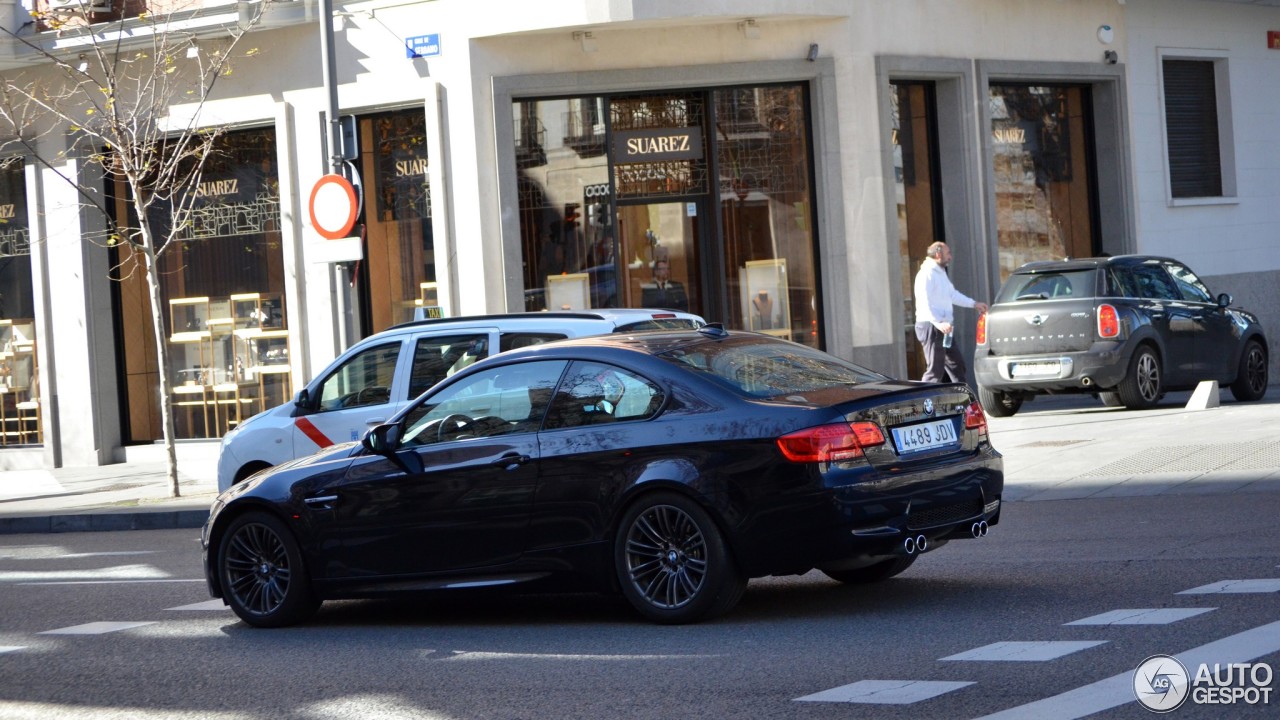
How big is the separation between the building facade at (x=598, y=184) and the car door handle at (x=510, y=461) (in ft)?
33.8

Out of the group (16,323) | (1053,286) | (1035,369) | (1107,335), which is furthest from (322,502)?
(16,323)

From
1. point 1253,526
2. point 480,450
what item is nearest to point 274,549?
point 480,450

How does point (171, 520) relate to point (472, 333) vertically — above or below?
below

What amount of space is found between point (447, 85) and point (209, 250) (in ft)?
14.7

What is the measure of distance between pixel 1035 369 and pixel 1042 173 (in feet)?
19.4

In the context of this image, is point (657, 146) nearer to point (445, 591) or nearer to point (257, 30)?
point (257, 30)

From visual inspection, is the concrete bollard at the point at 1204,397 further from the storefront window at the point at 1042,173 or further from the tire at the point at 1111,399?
the storefront window at the point at 1042,173

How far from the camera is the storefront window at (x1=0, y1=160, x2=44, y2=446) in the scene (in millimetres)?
22250

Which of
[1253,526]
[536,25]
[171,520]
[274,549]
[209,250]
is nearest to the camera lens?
[274,549]

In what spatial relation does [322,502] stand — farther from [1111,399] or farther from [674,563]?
[1111,399]

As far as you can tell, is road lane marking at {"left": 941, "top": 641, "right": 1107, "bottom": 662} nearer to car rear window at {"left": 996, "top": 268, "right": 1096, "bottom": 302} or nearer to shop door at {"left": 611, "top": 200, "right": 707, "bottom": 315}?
car rear window at {"left": 996, "top": 268, "right": 1096, "bottom": 302}

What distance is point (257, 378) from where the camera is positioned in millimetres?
20828

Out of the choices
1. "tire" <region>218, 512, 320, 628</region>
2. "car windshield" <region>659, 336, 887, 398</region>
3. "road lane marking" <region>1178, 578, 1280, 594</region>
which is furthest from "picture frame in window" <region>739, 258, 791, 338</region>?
"road lane marking" <region>1178, 578, 1280, 594</region>

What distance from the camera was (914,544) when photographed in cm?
725
